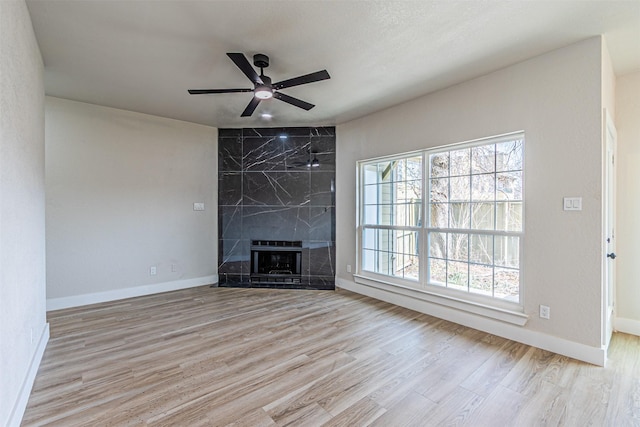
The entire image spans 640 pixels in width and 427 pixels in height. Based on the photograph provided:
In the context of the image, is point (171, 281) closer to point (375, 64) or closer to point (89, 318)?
point (89, 318)

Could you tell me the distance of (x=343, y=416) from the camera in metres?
1.82

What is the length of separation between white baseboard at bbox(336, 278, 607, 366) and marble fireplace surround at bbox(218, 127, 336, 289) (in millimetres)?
1205

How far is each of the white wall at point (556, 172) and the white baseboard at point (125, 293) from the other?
3962 mm

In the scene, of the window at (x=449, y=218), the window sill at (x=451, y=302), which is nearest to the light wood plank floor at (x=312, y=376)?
the window sill at (x=451, y=302)

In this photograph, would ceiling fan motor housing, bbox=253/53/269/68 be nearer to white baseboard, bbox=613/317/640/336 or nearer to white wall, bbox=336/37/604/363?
white wall, bbox=336/37/604/363

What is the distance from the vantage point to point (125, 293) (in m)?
4.21

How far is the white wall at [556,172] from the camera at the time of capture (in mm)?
2430

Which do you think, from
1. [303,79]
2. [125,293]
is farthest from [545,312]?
[125,293]

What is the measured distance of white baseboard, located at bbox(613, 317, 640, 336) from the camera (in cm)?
296

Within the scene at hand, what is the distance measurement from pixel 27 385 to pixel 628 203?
540 centimetres

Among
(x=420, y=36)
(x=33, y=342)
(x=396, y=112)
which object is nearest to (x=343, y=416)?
(x=33, y=342)

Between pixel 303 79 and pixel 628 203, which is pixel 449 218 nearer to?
pixel 628 203

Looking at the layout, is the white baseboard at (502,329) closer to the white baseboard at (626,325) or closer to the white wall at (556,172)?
the white wall at (556,172)

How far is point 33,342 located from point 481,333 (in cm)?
401
